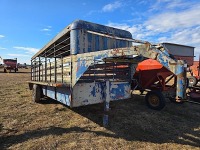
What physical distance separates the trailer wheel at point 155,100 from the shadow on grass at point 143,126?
197mm

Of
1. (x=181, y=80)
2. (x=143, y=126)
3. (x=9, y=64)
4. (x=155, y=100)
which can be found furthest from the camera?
(x=9, y=64)

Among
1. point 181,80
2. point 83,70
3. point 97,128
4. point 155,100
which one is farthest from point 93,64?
point 155,100

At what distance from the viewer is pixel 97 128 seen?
5039 mm

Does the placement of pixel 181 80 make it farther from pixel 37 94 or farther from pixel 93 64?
pixel 37 94

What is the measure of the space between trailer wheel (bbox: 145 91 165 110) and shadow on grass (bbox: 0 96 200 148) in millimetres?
197

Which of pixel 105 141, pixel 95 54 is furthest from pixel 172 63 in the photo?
pixel 105 141

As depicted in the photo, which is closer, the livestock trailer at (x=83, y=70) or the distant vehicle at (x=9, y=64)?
the livestock trailer at (x=83, y=70)

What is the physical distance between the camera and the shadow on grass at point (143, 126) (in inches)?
175

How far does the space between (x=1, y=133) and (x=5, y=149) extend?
94 centimetres

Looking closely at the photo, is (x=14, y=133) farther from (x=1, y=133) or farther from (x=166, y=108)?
(x=166, y=108)

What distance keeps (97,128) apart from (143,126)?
1.18 metres

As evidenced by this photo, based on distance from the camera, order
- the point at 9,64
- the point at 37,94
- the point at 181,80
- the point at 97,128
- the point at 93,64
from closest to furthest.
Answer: the point at 181,80 → the point at 93,64 → the point at 97,128 → the point at 37,94 → the point at 9,64

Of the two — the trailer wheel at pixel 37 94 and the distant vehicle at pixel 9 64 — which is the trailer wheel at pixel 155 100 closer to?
the trailer wheel at pixel 37 94

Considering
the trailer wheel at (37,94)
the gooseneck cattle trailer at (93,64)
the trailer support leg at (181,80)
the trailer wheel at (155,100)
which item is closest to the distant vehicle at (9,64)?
the trailer wheel at (37,94)
